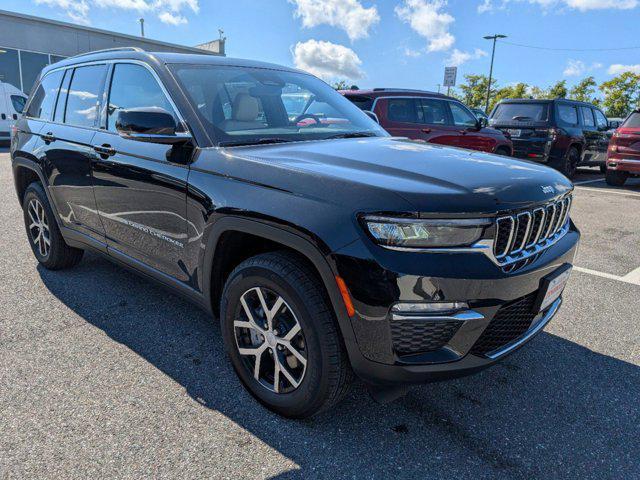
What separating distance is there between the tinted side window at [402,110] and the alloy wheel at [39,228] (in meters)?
5.53

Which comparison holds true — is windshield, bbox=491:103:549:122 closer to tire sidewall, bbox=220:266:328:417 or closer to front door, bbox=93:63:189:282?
front door, bbox=93:63:189:282

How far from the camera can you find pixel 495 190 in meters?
1.97

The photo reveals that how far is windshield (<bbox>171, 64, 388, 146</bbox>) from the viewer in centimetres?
265

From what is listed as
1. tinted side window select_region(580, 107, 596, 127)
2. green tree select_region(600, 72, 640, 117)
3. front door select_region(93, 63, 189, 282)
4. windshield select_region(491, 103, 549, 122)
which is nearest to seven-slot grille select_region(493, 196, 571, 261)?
front door select_region(93, 63, 189, 282)

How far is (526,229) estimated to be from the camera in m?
2.05

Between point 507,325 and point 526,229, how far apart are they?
0.42 metres

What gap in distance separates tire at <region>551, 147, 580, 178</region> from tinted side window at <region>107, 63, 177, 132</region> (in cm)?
994

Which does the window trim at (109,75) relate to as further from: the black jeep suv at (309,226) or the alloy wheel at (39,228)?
the alloy wheel at (39,228)

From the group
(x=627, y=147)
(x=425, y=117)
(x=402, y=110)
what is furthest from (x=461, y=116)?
(x=627, y=147)

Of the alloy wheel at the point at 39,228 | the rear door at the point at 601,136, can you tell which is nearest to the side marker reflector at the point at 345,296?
the alloy wheel at the point at 39,228

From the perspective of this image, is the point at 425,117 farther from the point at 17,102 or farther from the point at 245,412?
the point at 17,102

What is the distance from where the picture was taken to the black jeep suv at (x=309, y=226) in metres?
1.82

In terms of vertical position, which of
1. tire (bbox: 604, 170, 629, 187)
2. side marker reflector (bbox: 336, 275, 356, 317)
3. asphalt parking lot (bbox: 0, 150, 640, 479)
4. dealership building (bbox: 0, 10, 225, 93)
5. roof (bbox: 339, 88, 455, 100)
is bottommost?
asphalt parking lot (bbox: 0, 150, 640, 479)

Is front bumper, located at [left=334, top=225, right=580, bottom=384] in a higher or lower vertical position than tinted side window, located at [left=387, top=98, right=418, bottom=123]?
lower
